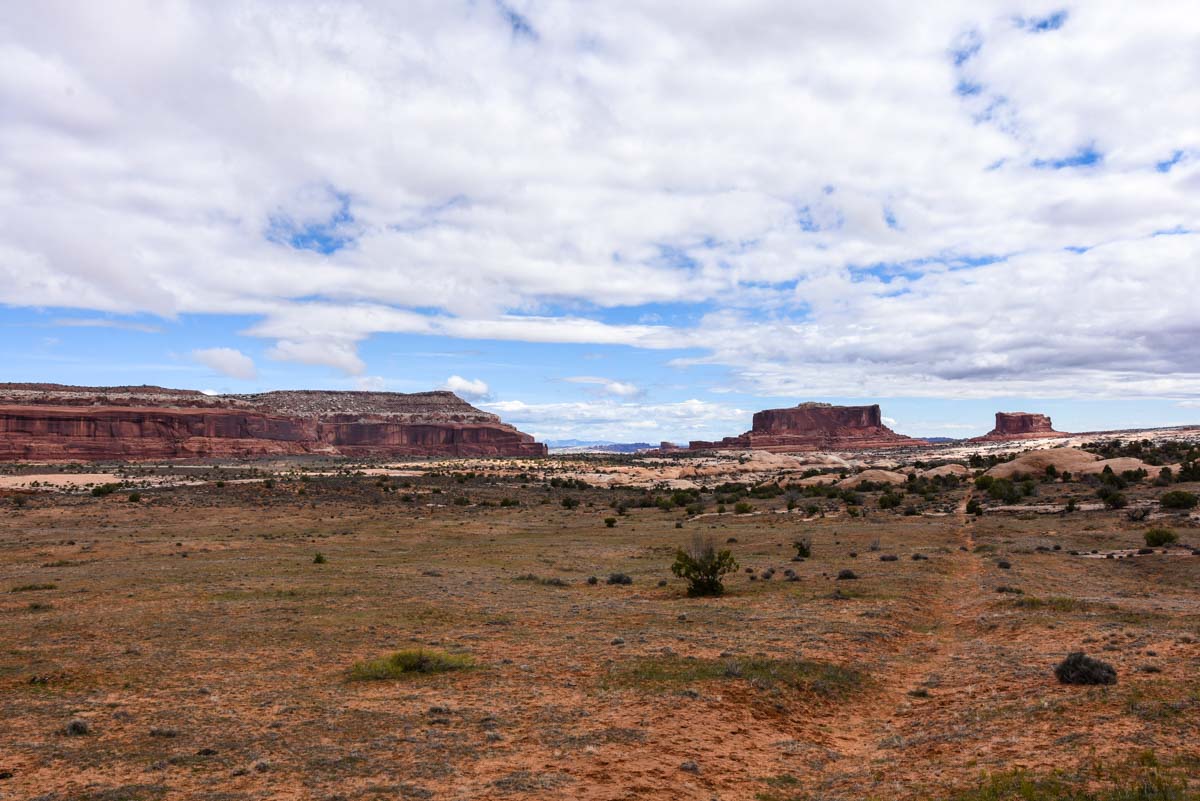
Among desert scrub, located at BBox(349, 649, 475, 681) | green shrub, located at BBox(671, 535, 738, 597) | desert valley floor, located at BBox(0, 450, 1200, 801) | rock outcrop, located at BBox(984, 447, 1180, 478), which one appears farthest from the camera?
rock outcrop, located at BBox(984, 447, 1180, 478)

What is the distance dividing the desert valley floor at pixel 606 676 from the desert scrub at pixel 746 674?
0.06m

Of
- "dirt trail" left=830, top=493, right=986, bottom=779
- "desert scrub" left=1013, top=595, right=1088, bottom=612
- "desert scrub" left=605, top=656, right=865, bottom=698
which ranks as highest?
"desert scrub" left=1013, top=595, right=1088, bottom=612

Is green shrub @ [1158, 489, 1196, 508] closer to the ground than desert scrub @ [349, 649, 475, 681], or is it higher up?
higher up

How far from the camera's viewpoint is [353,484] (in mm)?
71688

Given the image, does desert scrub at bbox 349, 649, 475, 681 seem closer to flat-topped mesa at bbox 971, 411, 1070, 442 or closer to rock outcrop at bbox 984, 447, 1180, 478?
rock outcrop at bbox 984, 447, 1180, 478

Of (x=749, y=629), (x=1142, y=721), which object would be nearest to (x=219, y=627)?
(x=749, y=629)

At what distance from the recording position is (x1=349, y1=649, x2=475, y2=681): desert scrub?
39.0ft

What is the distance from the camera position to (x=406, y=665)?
479 inches

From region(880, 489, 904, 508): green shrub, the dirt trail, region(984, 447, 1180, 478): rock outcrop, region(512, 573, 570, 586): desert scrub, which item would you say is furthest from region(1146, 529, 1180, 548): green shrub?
region(984, 447, 1180, 478): rock outcrop

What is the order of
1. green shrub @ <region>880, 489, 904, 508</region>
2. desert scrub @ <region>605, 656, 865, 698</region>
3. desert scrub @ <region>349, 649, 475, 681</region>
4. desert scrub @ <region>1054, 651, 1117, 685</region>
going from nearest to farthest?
desert scrub @ <region>1054, 651, 1117, 685</region> → desert scrub @ <region>605, 656, 865, 698</region> → desert scrub @ <region>349, 649, 475, 681</region> → green shrub @ <region>880, 489, 904, 508</region>

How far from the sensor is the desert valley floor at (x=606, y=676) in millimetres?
7719

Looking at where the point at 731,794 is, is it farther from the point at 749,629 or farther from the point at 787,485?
the point at 787,485

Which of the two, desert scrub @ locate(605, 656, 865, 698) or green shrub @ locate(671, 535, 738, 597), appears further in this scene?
green shrub @ locate(671, 535, 738, 597)

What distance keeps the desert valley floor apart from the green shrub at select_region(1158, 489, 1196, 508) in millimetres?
4957
